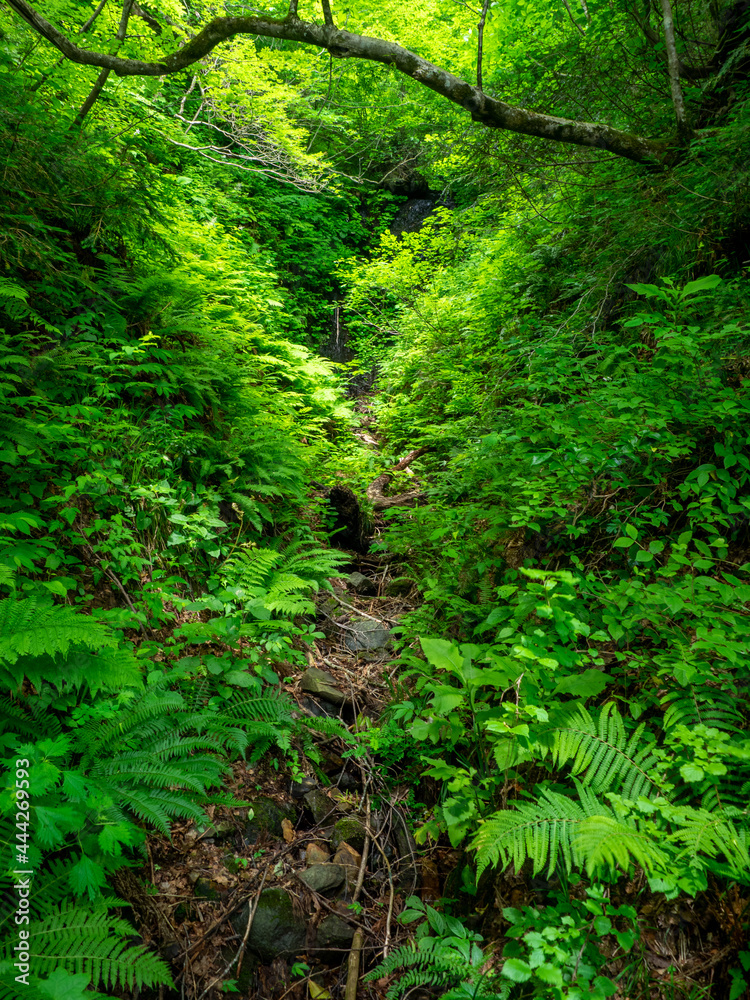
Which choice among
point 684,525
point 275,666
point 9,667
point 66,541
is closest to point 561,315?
point 684,525

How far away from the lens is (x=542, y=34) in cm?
720

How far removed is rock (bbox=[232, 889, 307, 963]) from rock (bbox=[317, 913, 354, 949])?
0.09 m

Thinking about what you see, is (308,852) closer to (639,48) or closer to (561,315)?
(561,315)

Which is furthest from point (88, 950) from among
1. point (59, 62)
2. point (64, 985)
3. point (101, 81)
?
point (59, 62)

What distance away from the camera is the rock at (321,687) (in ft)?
12.0

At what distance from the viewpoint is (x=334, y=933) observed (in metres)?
2.45

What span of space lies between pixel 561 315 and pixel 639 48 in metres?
2.58

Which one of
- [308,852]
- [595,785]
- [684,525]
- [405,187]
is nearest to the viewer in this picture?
[595,785]

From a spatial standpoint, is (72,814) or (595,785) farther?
(595,785)

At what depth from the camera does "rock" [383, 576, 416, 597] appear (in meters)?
5.05

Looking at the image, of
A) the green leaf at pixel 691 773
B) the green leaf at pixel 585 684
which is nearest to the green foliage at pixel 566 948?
the green leaf at pixel 691 773

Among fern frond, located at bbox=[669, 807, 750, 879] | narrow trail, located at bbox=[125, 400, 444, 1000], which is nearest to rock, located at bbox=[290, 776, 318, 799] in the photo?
narrow trail, located at bbox=[125, 400, 444, 1000]

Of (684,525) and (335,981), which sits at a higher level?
(684,525)

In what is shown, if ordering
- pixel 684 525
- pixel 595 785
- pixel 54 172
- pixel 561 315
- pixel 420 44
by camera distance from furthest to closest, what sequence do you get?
1. pixel 420 44
2. pixel 561 315
3. pixel 54 172
4. pixel 684 525
5. pixel 595 785
